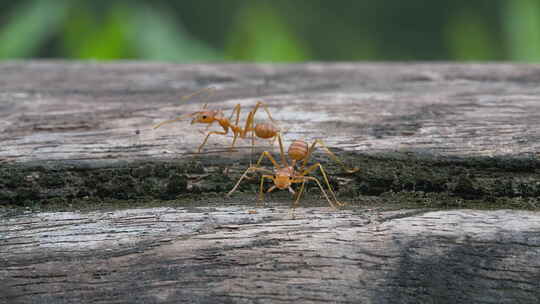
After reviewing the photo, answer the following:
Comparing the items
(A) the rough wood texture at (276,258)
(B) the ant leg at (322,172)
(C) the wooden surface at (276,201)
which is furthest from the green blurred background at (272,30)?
(A) the rough wood texture at (276,258)

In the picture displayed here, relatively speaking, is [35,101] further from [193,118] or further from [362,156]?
[362,156]

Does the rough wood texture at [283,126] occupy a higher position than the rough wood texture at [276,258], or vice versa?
the rough wood texture at [283,126]

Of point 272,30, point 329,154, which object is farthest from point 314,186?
point 272,30

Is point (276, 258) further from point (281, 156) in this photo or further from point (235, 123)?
point (235, 123)

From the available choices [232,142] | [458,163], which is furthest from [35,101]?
[458,163]

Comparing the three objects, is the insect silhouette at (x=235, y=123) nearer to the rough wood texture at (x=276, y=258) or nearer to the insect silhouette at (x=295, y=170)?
the insect silhouette at (x=295, y=170)
